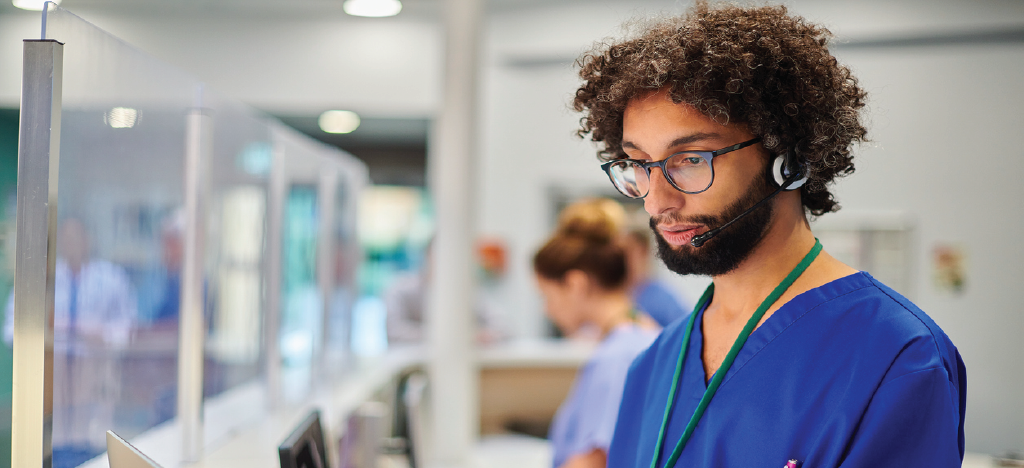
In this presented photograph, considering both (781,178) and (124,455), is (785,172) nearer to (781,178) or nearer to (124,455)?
(781,178)

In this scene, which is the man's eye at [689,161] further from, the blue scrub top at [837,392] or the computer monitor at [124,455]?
the computer monitor at [124,455]

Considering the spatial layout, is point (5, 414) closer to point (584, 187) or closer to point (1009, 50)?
point (584, 187)

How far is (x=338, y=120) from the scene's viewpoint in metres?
4.88

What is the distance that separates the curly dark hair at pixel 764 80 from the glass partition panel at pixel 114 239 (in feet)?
2.09

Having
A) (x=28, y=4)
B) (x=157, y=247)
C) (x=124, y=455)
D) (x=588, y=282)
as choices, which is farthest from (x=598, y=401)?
(x=28, y=4)

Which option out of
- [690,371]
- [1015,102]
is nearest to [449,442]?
[690,371]

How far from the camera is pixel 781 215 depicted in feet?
3.06

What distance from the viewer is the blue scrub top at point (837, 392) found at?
0.74 m

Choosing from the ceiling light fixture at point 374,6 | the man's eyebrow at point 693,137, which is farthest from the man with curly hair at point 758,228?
the ceiling light fixture at point 374,6

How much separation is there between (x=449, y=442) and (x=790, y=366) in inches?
93.2

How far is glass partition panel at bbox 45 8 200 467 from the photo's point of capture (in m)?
0.85

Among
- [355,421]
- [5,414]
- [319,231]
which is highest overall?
[319,231]

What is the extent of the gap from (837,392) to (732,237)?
21 cm

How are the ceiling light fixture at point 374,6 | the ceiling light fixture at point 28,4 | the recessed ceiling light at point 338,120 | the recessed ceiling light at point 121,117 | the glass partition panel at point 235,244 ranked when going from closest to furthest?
the ceiling light fixture at point 28,4 < the recessed ceiling light at point 121,117 < the glass partition panel at point 235,244 < the ceiling light fixture at point 374,6 < the recessed ceiling light at point 338,120
